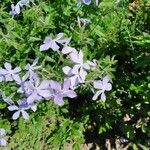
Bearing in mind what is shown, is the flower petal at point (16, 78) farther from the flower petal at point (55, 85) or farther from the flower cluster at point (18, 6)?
the flower cluster at point (18, 6)

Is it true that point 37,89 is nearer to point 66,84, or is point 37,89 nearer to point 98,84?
point 66,84

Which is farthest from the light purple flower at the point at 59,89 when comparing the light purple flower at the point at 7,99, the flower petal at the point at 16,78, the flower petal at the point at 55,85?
the light purple flower at the point at 7,99

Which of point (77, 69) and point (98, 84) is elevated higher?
point (77, 69)

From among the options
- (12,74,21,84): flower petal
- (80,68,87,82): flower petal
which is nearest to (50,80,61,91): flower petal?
(80,68,87,82): flower petal

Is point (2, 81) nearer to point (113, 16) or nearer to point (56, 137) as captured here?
point (56, 137)

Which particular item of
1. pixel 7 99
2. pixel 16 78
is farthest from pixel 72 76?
pixel 7 99

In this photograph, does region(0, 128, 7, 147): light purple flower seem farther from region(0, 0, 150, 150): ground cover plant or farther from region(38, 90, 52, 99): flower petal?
region(38, 90, 52, 99): flower petal

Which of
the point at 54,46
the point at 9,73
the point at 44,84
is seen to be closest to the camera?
the point at 44,84
